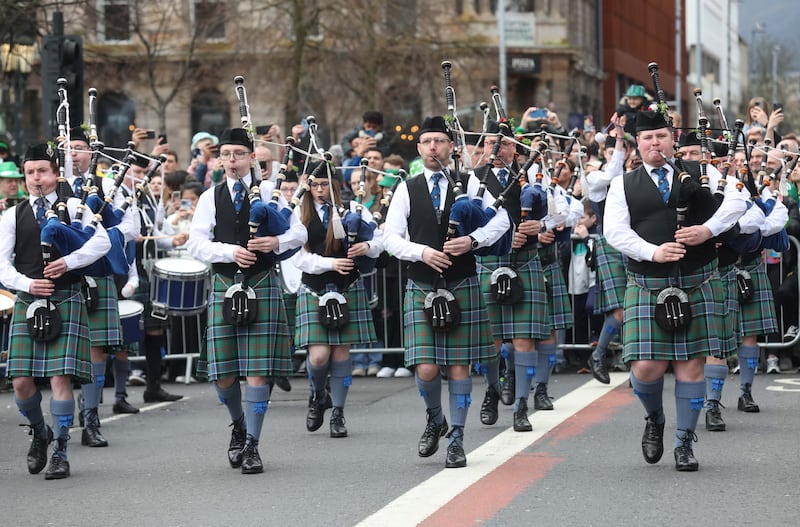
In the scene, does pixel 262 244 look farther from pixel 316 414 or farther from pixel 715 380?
pixel 715 380

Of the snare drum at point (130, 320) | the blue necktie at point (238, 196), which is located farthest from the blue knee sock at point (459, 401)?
the snare drum at point (130, 320)

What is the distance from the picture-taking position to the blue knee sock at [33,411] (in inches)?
322

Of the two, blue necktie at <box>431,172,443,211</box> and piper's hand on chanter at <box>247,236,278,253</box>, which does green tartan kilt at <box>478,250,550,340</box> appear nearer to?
blue necktie at <box>431,172,443,211</box>

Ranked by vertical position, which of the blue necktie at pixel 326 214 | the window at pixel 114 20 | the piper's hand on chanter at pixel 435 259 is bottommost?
the piper's hand on chanter at pixel 435 259

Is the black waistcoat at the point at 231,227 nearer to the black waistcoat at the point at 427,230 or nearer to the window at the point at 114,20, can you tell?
the black waistcoat at the point at 427,230

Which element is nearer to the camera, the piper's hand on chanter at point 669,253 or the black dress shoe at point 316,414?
the piper's hand on chanter at point 669,253

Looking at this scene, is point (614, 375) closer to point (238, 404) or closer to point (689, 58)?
point (238, 404)

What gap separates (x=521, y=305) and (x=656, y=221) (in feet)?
7.53

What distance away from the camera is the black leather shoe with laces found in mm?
7586

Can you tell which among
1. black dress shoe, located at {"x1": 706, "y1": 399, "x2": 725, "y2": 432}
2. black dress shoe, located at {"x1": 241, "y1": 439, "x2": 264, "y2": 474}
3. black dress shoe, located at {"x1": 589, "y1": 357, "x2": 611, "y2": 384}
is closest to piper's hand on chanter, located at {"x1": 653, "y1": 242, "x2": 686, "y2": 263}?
black dress shoe, located at {"x1": 706, "y1": 399, "x2": 725, "y2": 432}

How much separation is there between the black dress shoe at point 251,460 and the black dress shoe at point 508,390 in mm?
2983

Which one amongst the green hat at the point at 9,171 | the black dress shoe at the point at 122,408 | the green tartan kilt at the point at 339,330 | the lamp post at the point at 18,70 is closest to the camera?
Result: the green tartan kilt at the point at 339,330

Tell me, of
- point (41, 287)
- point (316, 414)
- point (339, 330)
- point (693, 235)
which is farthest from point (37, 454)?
point (693, 235)

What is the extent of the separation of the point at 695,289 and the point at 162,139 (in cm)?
478
